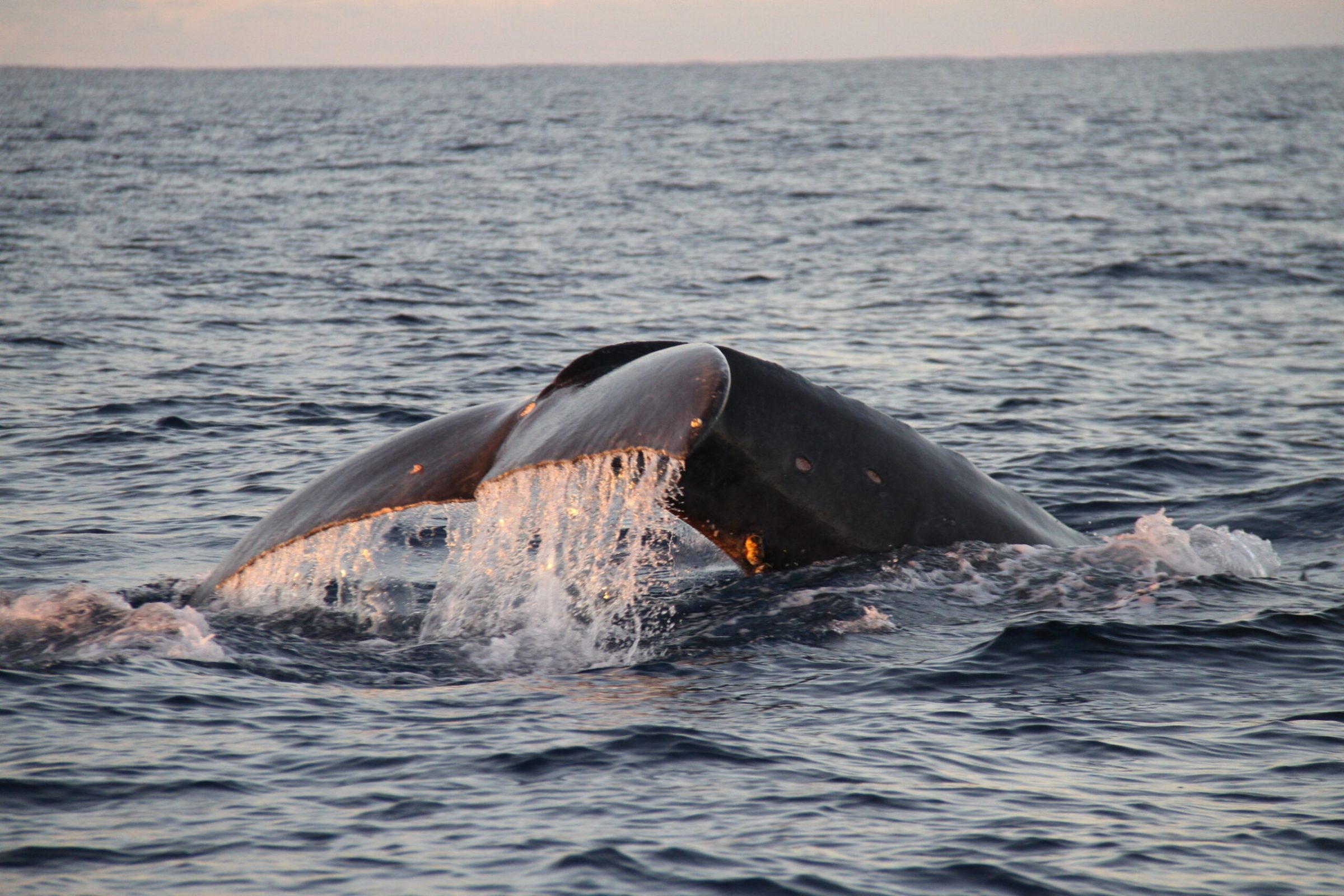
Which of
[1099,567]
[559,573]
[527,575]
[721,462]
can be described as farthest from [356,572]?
[1099,567]

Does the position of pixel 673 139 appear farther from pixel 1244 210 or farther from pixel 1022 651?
pixel 1022 651

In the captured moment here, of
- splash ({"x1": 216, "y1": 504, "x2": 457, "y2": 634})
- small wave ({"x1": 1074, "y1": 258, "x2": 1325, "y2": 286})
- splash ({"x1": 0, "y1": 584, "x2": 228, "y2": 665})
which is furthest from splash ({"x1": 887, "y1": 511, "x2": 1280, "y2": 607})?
small wave ({"x1": 1074, "y1": 258, "x2": 1325, "y2": 286})

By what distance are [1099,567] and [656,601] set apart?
2.69 meters

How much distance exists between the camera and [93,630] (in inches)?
Result: 292

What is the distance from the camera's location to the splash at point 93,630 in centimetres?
705

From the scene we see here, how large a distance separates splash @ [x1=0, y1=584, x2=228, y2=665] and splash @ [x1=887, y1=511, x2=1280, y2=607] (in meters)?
3.69

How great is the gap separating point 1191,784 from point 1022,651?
168 cm

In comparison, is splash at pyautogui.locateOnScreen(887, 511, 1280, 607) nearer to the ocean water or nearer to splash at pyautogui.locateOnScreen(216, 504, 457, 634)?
the ocean water

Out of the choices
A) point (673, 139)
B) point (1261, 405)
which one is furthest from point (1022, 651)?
point (673, 139)

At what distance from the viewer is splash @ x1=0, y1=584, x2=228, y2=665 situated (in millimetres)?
7051

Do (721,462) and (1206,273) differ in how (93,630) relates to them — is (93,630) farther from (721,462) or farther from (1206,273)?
(1206,273)

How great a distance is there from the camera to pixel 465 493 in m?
6.25

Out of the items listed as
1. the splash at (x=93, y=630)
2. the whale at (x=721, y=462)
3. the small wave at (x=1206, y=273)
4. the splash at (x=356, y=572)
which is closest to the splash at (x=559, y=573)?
the whale at (x=721, y=462)

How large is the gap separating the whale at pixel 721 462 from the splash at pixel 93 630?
236 mm
